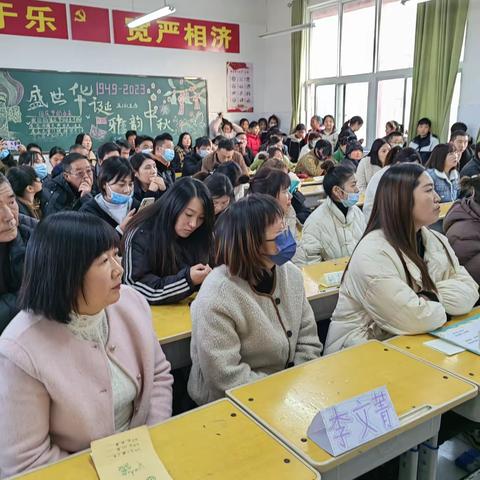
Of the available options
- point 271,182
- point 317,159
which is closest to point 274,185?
point 271,182

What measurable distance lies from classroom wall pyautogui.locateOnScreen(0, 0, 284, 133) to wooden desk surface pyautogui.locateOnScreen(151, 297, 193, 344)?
7069 millimetres

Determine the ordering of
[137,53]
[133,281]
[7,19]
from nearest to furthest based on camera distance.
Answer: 1. [133,281]
2. [7,19]
3. [137,53]

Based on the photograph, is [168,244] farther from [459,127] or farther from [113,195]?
[459,127]

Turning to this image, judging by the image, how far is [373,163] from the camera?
5.55 meters

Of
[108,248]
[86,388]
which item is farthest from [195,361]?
[108,248]

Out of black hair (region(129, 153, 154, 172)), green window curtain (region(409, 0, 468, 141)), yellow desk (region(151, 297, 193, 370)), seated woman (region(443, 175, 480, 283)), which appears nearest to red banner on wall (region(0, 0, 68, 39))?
black hair (region(129, 153, 154, 172))

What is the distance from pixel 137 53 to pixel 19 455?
8.74 m

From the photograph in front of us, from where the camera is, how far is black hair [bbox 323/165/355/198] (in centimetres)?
310

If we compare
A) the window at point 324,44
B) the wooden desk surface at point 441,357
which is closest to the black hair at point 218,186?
the wooden desk surface at point 441,357

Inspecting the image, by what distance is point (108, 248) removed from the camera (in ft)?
4.00

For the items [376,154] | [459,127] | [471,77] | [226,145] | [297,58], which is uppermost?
[297,58]

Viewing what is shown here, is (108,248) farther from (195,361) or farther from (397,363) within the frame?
(397,363)

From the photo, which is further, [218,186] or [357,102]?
[357,102]

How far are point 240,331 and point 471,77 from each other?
6.81m
